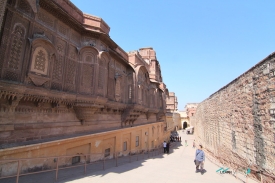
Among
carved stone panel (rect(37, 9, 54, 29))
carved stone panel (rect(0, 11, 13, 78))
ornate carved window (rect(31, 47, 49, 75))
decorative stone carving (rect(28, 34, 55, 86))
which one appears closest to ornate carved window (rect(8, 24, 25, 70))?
carved stone panel (rect(0, 11, 13, 78))

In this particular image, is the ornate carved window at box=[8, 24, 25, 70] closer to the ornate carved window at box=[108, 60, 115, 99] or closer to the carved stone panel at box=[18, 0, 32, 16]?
the carved stone panel at box=[18, 0, 32, 16]

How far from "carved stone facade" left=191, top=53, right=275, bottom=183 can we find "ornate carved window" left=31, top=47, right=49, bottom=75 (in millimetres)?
7971

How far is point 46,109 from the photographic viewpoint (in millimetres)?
6012

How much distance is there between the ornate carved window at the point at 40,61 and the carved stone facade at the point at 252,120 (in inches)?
314

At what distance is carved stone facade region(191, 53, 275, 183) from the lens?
538cm

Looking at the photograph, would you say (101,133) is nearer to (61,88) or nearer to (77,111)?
(77,111)

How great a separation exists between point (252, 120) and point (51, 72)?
8.26m

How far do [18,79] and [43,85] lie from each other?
2.93 feet

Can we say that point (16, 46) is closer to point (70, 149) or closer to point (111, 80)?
point (70, 149)

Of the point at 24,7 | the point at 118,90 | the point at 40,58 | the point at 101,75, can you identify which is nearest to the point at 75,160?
the point at 101,75

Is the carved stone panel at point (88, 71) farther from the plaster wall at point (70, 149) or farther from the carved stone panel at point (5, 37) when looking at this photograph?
the carved stone panel at point (5, 37)

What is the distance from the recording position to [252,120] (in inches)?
257

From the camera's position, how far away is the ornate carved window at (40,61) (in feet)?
18.2

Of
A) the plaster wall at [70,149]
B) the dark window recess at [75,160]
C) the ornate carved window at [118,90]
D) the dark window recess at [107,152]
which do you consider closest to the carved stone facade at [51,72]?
Result: the plaster wall at [70,149]
